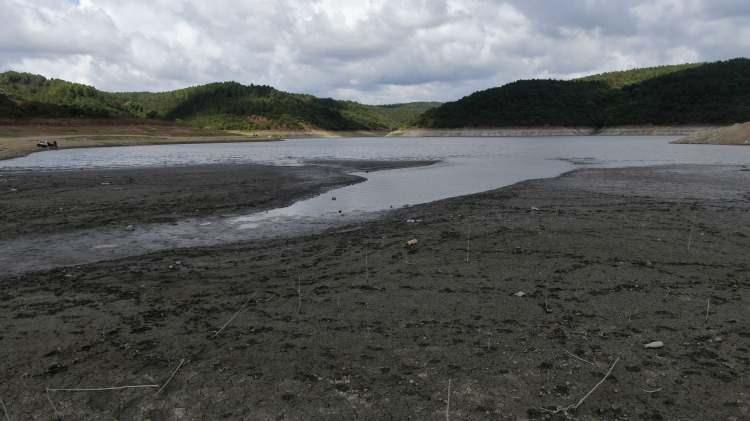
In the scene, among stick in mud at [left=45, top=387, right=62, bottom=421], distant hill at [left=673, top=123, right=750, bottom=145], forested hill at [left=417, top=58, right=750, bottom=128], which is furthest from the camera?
forested hill at [left=417, top=58, right=750, bottom=128]

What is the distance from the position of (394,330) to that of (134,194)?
53.3 ft

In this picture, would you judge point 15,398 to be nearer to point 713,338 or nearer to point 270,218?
point 713,338

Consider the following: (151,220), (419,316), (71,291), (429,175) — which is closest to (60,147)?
(429,175)

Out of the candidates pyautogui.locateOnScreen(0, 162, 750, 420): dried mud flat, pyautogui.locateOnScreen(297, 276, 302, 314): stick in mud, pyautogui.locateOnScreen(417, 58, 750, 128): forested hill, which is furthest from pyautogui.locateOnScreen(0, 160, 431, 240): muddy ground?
pyautogui.locateOnScreen(417, 58, 750, 128): forested hill

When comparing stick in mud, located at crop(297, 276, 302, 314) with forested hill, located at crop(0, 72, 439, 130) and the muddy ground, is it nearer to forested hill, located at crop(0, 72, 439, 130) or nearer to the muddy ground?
the muddy ground

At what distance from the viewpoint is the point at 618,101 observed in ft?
529

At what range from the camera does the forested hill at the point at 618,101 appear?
12875 centimetres

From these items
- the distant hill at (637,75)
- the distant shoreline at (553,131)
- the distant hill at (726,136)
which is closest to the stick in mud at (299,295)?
the distant hill at (726,136)

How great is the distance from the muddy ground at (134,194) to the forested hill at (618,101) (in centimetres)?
12755

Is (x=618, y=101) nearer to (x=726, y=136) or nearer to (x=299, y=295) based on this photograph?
(x=726, y=136)

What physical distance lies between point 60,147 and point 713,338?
68.5 metres

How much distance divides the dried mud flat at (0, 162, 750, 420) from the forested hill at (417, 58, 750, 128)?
134m

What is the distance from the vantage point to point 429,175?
29.0 metres

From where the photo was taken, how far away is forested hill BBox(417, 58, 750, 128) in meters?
129
